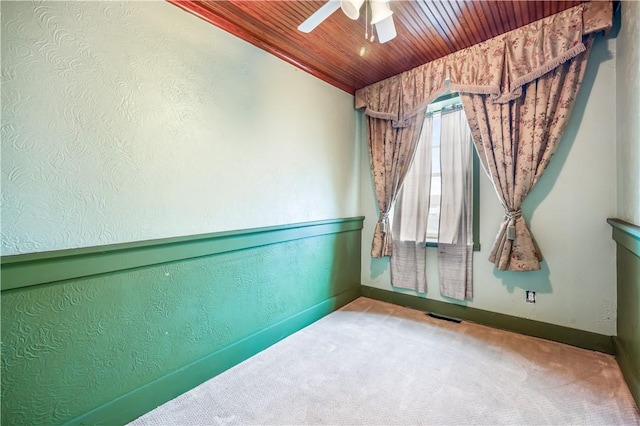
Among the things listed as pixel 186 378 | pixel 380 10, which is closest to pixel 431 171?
pixel 380 10

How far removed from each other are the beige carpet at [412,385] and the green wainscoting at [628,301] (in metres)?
0.11

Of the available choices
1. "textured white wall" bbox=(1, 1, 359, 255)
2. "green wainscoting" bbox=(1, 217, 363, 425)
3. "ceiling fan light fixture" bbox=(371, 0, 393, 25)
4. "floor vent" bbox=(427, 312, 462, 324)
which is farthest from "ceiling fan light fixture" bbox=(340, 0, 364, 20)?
"floor vent" bbox=(427, 312, 462, 324)

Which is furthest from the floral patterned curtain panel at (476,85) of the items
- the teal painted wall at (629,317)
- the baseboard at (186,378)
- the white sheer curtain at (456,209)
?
the baseboard at (186,378)

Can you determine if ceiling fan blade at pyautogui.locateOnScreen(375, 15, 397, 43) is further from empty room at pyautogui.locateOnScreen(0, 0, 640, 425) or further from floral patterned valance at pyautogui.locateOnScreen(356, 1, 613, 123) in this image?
floral patterned valance at pyautogui.locateOnScreen(356, 1, 613, 123)

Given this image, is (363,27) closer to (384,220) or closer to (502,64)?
(502,64)

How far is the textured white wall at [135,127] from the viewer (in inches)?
46.0

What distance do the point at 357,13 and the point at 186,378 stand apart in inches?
90.8

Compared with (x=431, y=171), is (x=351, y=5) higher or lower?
higher

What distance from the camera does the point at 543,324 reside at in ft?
7.20

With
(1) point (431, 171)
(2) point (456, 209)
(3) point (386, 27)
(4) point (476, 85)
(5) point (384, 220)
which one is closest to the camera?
(3) point (386, 27)

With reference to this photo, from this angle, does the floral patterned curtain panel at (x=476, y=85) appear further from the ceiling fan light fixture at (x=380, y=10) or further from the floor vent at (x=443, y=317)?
the ceiling fan light fixture at (x=380, y=10)

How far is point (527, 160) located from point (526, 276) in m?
0.96

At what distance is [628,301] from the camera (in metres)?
1.67

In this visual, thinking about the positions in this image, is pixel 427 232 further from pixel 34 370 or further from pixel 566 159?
pixel 34 370
